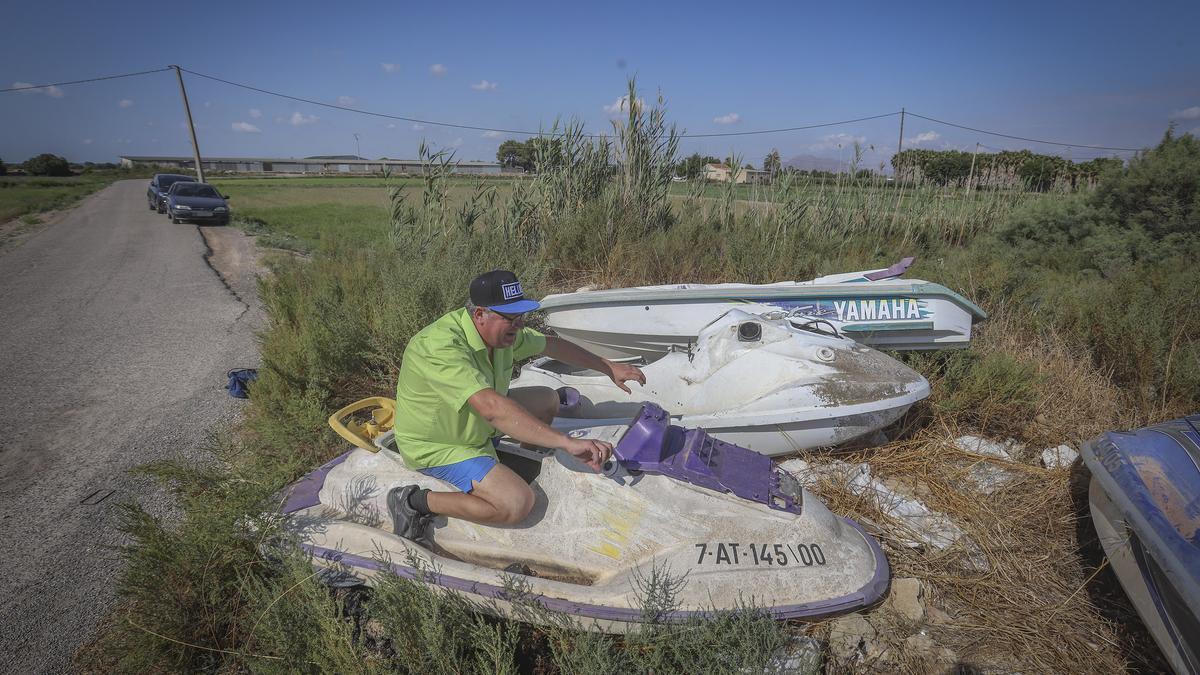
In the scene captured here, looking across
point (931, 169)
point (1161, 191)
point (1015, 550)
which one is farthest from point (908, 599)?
point (931, 169)

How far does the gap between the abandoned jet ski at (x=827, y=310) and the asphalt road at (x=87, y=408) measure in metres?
3.26

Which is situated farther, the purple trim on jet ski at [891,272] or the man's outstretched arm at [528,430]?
the purple trim on jet ski at [891,272]

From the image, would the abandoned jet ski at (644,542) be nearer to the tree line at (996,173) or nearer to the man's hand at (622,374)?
the man's hand at (622,374)

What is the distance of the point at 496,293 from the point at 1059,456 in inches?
146

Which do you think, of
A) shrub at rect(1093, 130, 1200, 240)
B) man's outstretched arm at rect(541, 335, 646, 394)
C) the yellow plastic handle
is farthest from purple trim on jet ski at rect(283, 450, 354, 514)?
shrub at rect(1093, 130, 1200, 240)

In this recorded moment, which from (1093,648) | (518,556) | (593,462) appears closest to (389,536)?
(518,556)

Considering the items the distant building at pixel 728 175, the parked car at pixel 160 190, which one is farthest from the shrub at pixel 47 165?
the distant building at pixel 728 175

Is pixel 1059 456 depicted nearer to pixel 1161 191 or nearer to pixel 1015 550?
pixel 1015 550

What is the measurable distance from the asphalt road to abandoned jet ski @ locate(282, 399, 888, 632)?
117cm

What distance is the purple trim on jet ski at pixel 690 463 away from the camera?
2.47 metres

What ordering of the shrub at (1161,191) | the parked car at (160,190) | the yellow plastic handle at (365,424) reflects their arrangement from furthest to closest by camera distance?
1. the parked car at (160,190)
2. the shrub at (1161,191)
3. the yellow plastic handle at (365,424)

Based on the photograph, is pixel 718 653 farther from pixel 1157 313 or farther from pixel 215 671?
pixel 1157 313

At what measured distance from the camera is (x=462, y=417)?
8.34 ft

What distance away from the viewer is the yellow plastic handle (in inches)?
114
